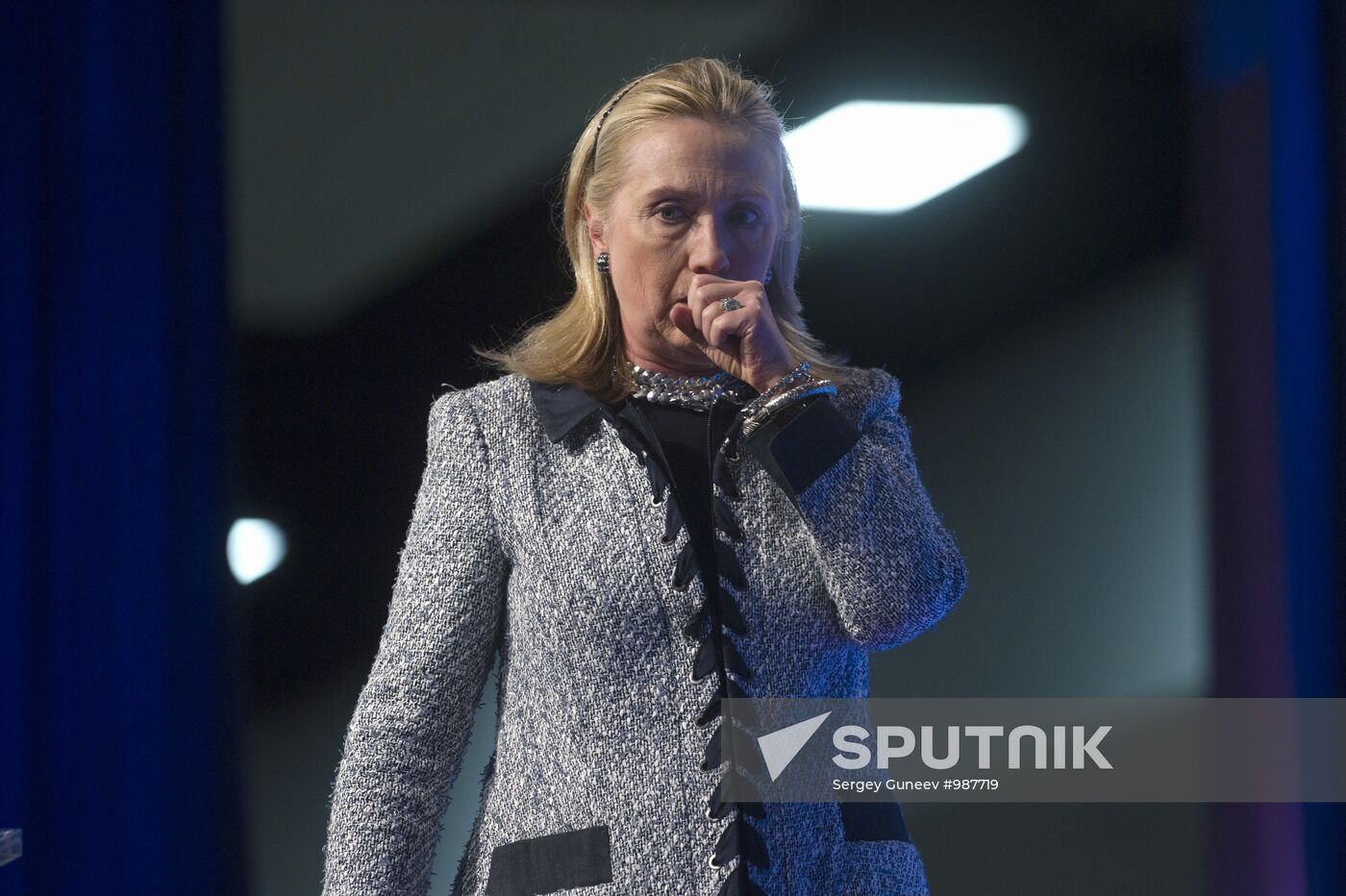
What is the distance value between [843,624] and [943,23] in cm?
165

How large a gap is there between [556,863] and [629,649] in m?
0.16

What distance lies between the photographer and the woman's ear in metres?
1.09

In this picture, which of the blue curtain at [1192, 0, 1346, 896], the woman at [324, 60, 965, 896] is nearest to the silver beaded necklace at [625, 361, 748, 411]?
the woman at [324, 60, 965, 896]

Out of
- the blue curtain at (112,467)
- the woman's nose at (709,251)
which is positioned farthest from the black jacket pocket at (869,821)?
the blue curtain at (112,467)

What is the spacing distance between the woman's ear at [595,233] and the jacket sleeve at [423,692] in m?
0.19

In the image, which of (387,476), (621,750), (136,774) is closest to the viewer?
(621,750)

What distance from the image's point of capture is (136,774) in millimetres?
1999

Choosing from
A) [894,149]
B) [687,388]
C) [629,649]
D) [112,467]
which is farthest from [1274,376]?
[112,467]

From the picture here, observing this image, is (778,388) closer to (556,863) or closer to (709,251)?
(709,251)

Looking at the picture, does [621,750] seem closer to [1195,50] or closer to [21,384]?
[21,384]

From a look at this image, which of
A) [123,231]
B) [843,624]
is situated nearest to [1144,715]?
[843,624]

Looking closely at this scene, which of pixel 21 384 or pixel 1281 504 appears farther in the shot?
pixel 1281 504

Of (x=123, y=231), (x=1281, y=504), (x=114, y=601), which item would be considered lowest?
(x=114, y=601)

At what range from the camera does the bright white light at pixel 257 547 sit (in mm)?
2129
